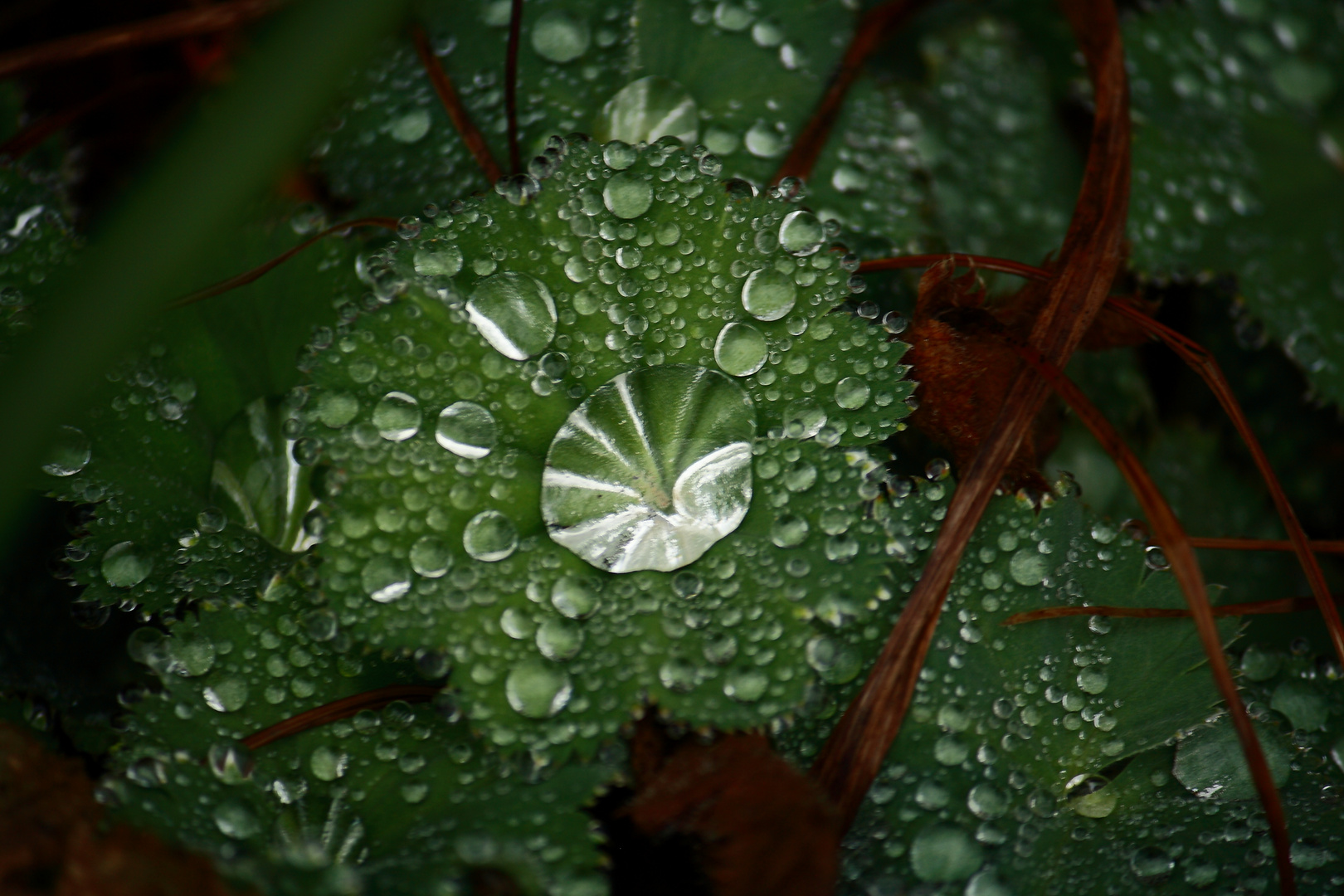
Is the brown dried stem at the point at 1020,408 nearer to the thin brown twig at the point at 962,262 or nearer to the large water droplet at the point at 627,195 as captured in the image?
the thin brown twig at the point at 962,262

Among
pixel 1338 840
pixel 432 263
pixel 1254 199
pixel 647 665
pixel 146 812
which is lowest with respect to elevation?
pixel 1338 840

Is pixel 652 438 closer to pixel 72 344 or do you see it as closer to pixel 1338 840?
pixel 72 344

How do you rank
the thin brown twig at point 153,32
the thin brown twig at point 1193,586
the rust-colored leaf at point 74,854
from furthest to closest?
the thin brown twig at point 153,32 → the thin brown twig at point 1193,586 → the rust-colored leaf at point 74,854

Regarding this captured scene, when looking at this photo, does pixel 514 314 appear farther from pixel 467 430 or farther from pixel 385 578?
pixel 385 578

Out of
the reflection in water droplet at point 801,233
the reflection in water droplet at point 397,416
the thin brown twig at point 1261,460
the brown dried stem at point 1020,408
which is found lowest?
the thin brown twig at point 1261,460

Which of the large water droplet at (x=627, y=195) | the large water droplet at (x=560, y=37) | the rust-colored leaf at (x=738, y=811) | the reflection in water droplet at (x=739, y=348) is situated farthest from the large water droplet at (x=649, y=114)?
the rust-colored leaf at (x=738, y=811)

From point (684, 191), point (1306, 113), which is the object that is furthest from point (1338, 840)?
point (1306, 113)
